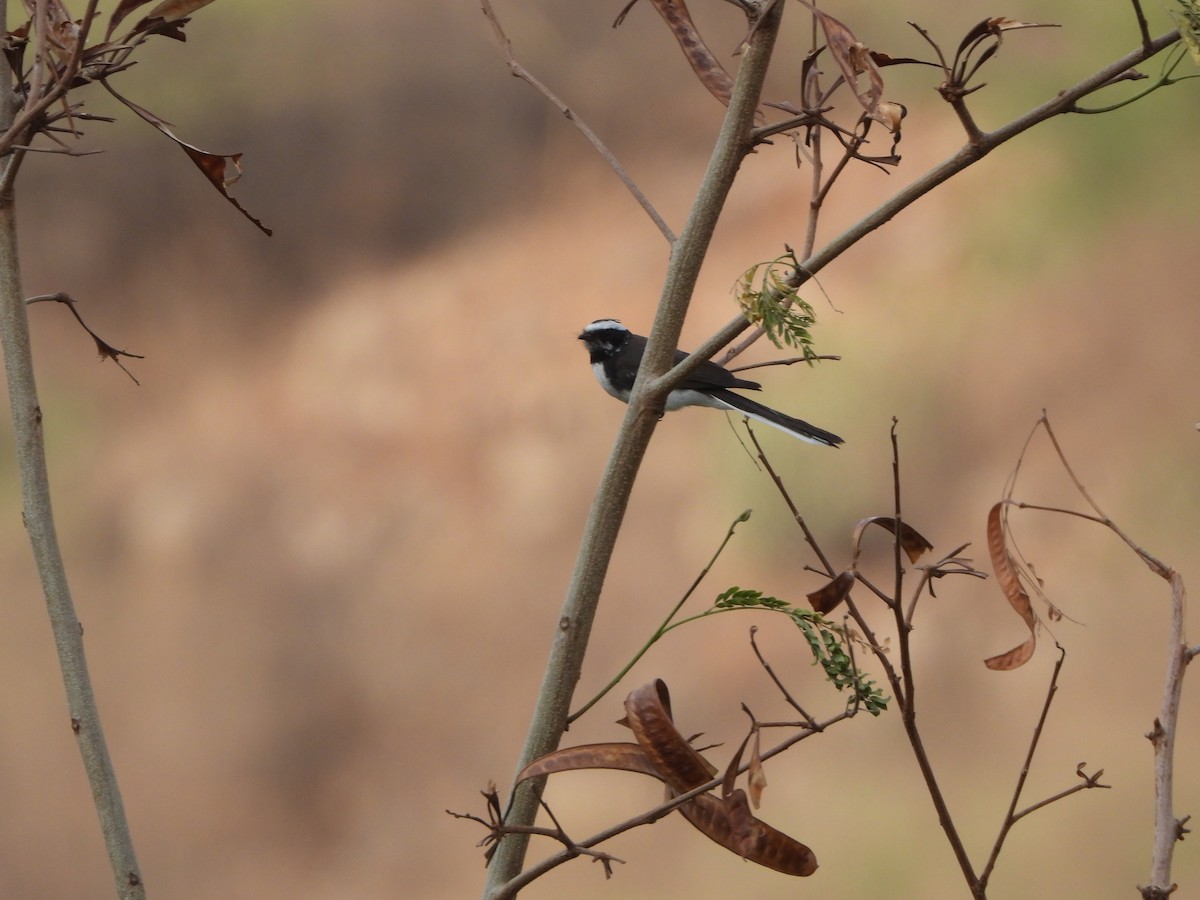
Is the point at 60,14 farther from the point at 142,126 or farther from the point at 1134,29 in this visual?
the point at 1134,29

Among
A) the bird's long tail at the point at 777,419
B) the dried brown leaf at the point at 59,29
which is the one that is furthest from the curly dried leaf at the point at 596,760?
the bird's long tail at the point at 777,419

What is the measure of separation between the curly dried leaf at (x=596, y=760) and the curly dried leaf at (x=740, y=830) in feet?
0.09

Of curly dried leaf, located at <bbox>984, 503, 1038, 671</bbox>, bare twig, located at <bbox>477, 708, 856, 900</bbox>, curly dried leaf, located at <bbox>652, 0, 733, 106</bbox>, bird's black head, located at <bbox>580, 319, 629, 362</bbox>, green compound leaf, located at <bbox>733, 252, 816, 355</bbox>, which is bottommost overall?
bare twig, located at <bbox>477, 708, 856, 900</bbox>

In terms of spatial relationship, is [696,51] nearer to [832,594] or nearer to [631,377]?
[832,594]

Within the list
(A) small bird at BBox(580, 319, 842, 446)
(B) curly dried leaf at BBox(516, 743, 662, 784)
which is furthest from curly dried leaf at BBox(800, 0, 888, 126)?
(A) small bird at BBox(580, 319, 842, 446)

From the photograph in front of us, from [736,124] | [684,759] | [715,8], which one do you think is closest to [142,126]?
[715,8]

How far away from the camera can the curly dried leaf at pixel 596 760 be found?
22.9 inches

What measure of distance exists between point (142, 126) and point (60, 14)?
129 centimetres

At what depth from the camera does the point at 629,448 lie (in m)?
0.64

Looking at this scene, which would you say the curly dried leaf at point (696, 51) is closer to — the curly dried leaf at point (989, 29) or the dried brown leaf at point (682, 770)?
the curly dried leaf at point (989, 29)

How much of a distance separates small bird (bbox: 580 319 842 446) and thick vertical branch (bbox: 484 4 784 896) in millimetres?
747

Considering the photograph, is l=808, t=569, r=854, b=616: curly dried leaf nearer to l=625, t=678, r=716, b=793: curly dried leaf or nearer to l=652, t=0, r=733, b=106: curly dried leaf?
l=625, t=678, r=716, b=793: curly dried leaf

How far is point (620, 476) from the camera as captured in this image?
64 cm

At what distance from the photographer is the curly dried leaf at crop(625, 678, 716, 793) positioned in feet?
1.85
